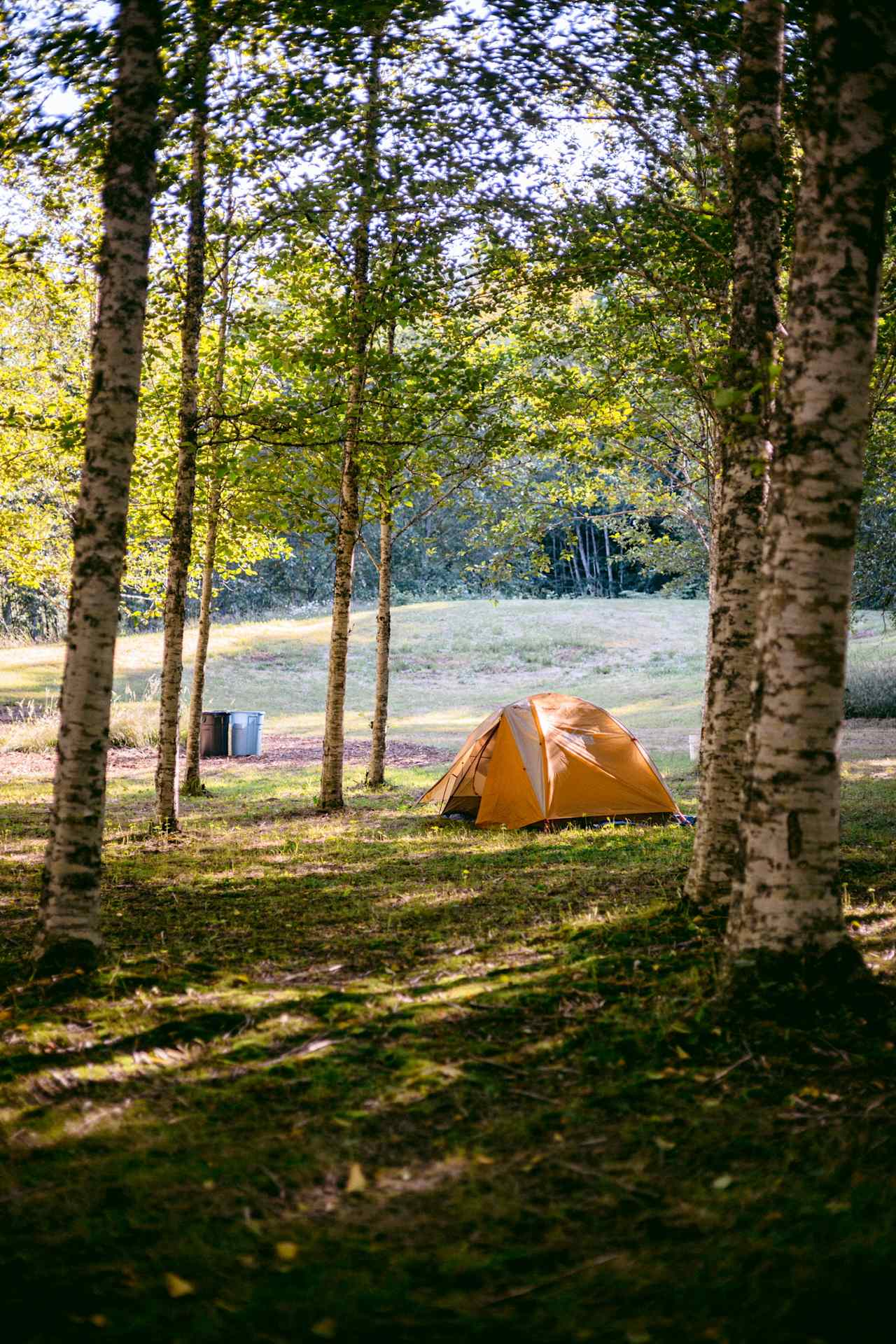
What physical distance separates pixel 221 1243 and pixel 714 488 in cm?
1180

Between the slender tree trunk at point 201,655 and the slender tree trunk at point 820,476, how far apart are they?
10378mm

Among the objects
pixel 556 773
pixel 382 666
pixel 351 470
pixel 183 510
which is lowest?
pixel 556 773

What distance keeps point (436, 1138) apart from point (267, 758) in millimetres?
16894

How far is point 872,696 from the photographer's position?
2392cm

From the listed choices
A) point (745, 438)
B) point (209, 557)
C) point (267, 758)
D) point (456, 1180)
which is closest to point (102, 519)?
point (456, 1180)

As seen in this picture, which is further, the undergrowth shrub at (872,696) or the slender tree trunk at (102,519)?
the undergrowth shrub at (872,696)

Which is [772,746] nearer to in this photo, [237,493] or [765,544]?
[765,544]

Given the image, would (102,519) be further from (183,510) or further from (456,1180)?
(183,510)

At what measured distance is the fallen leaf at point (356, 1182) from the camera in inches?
118

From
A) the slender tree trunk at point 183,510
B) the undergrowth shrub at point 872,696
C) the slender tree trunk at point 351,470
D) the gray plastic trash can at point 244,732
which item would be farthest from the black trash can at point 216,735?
the undergrowth shrub at point 872,696

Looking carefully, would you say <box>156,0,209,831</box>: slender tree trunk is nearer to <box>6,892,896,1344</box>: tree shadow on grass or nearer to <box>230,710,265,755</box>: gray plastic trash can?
<box>6,892,896,1344</box>: tree shadow on grass

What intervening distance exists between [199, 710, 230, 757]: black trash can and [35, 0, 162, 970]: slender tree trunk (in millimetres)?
14660

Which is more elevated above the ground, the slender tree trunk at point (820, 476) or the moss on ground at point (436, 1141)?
the slender tree trunk at point (820, 476)

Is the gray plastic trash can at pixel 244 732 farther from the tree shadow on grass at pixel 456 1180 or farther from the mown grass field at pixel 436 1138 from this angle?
the tree shadow on grass at pixel 456 1180
